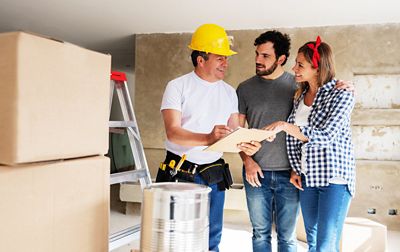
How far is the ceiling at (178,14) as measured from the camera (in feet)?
14.5

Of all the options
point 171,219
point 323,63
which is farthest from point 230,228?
point 171,219

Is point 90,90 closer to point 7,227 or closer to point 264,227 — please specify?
point 7,227

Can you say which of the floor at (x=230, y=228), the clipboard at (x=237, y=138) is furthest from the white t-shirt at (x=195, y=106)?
the floor at (x=230, y=228)

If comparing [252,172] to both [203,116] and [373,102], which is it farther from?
[373,102]

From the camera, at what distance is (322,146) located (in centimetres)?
186

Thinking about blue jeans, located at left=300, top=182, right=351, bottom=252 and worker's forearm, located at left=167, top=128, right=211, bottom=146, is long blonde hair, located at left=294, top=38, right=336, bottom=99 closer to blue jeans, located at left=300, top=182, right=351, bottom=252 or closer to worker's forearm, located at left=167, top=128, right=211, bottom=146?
blue jeans, located at left=300, top=182, right=351, bottom=252

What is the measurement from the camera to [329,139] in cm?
185

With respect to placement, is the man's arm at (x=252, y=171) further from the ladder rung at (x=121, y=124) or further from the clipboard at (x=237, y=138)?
the ladder rung at (x=121, y=124)

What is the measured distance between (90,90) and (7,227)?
37 cm

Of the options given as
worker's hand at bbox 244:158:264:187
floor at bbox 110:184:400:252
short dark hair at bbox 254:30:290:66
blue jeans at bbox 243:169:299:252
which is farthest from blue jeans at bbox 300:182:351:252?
floor at bbox 110:184:400:252

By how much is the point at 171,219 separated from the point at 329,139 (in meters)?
1.23

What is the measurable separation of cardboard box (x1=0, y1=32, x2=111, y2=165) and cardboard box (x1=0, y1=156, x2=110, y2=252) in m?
0.03

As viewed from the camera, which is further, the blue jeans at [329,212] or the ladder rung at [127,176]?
the ladder rung at [127,176]

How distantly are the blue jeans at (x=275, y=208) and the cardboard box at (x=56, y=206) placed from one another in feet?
4.70
